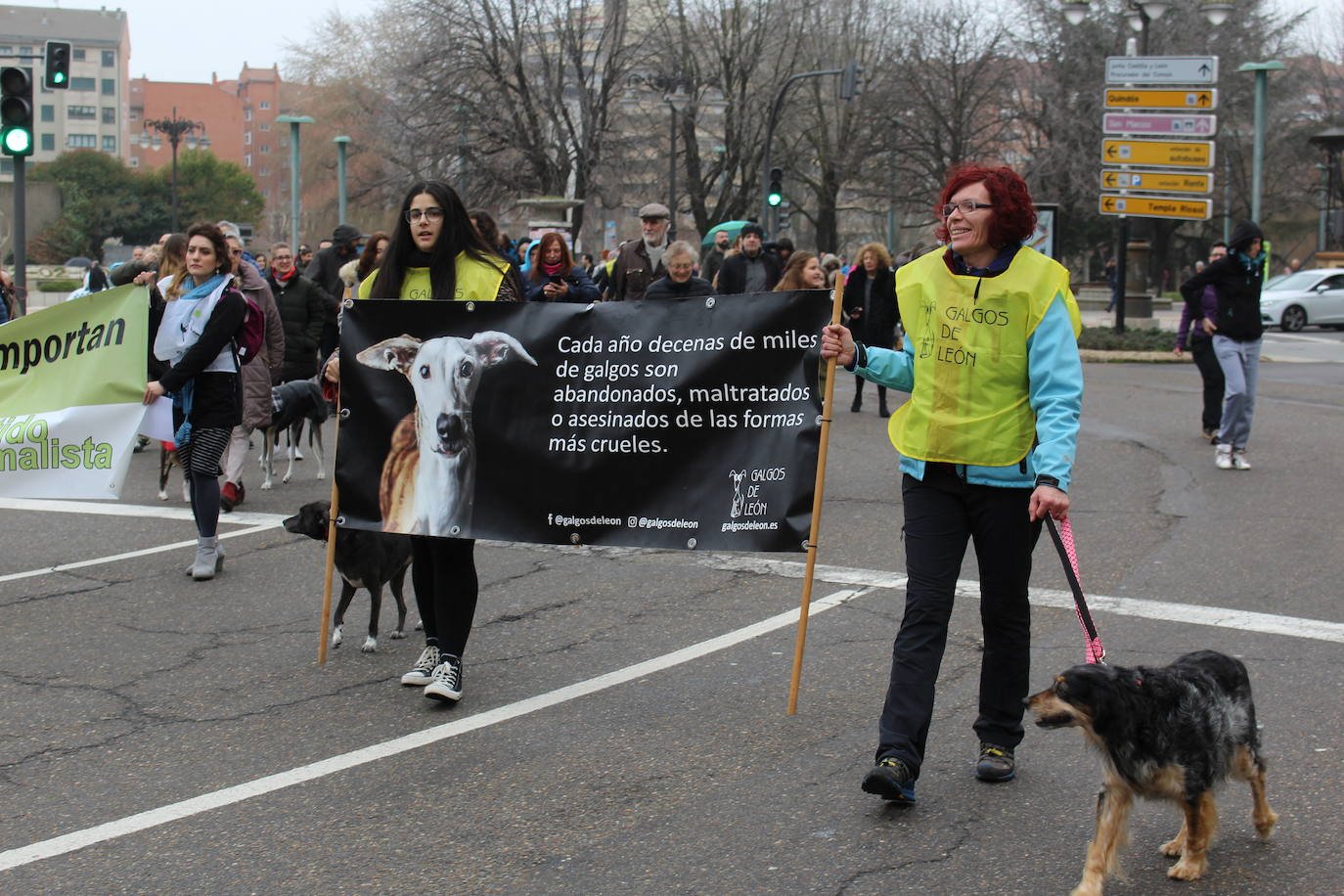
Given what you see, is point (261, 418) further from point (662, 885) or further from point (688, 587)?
point (662, 885)

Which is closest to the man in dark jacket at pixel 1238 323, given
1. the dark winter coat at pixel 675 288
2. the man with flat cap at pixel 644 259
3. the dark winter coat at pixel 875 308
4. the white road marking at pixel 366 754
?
the dark winter coat at pixel 875 308

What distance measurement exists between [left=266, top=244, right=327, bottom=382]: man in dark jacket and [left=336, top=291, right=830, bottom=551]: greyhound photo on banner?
23.9ft

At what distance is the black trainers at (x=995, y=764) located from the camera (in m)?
4.67

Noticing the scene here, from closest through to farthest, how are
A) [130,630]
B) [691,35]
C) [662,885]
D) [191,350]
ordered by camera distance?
[662,885] < [130,630] < [191,350] < [691,35]

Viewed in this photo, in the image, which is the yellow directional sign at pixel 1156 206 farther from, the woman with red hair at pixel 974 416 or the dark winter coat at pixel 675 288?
the woman with red hair at pixel 974 416

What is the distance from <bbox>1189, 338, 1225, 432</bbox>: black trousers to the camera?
1347 cm

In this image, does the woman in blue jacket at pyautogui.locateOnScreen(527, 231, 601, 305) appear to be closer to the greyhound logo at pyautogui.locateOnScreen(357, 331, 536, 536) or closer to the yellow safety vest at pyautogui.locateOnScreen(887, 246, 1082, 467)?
the greyhound logo at pyautogui.locateOnScreen(357, 331, 536, 536)

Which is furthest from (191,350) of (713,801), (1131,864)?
(1131,864)

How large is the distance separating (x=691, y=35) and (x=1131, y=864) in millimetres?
48540

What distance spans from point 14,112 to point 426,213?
9.44 meters

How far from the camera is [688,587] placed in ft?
25.2

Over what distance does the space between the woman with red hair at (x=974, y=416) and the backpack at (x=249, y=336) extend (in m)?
4.50

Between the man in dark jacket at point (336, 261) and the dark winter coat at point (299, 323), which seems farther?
the man in dark jacket at point (336, 261)

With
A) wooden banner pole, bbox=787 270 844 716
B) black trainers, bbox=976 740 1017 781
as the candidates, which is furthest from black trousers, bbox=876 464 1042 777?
wooden banner pole, bbox=787 270 844 716
